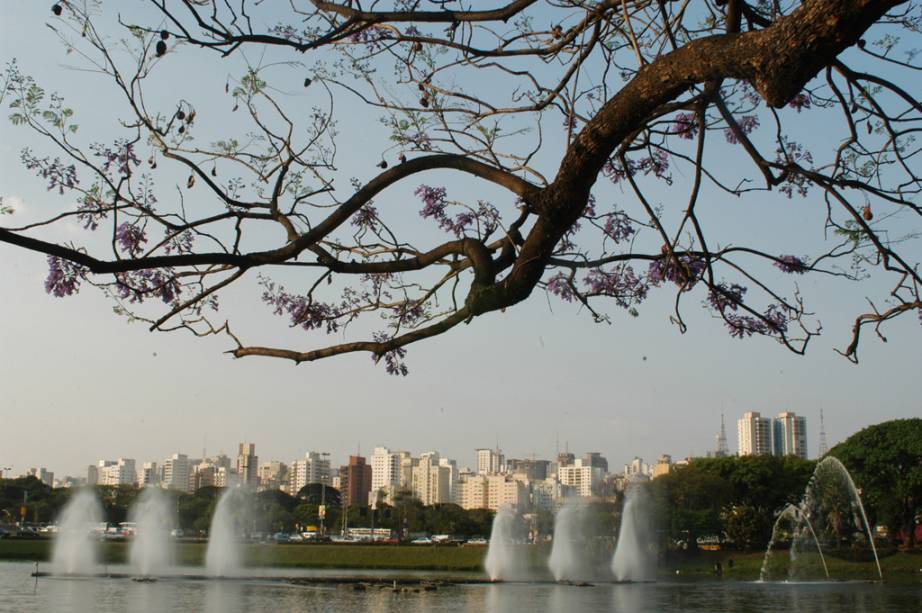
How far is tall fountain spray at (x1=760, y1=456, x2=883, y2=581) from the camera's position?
4518 centimetres

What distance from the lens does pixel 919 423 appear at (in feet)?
155

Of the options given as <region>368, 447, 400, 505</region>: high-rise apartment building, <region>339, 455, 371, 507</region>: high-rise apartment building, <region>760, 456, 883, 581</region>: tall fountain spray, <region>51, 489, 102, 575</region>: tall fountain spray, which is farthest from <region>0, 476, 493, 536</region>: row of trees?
<region>368, 447, 400, 505</region>: high-rise apartment building

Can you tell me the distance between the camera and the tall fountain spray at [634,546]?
4141 cm

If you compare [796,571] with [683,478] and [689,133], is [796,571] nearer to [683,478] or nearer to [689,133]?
[683,478]

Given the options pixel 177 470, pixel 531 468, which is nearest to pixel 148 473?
pixel 177 470

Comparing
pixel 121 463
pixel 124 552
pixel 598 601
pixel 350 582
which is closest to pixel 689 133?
pixel 598 601

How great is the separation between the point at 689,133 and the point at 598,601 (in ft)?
68.6

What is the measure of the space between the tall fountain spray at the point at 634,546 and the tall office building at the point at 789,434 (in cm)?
12126

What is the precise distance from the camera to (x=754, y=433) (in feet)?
541

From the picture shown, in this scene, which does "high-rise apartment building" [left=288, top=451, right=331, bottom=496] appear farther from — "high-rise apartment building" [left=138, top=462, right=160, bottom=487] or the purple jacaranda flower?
the purple jacaranda flower

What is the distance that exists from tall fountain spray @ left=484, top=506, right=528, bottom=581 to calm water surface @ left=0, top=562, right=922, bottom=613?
7561 mm

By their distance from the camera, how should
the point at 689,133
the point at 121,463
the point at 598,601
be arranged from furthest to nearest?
the point at 121,463, the point at 598,601, the point at 689,133

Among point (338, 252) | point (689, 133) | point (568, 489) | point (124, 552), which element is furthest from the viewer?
point (568, 489)

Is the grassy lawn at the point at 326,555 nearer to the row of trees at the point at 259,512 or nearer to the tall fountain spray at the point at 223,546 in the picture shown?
the tall fountain spray at the point at 223,546
